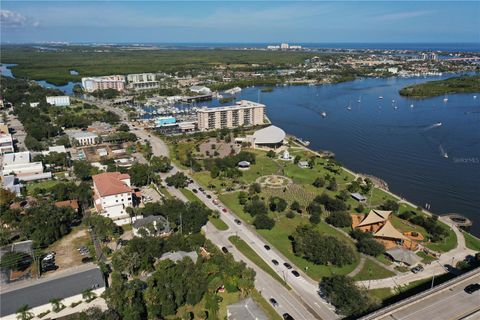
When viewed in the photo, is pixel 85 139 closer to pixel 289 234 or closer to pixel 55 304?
pixel 55 304

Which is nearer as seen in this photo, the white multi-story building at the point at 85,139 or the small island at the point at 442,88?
the white multi-story building at the point at 85,139

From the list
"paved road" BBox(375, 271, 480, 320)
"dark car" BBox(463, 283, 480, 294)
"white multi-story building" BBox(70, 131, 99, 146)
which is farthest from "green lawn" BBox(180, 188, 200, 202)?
"white multi-story building" BBox(70, 131, 99, 146)

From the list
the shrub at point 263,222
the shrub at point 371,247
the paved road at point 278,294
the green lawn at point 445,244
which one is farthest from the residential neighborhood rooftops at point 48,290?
the green lawn at point 445,244

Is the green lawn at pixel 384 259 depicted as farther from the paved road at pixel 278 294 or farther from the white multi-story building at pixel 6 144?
the white multi-story building at pixel 6 144

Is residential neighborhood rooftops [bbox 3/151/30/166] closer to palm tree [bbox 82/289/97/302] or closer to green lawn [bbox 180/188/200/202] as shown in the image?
green lawn [bbox 180/188/200/202]

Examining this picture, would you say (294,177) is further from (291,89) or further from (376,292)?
(291,89)

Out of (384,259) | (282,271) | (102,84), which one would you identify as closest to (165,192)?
(282,271)
